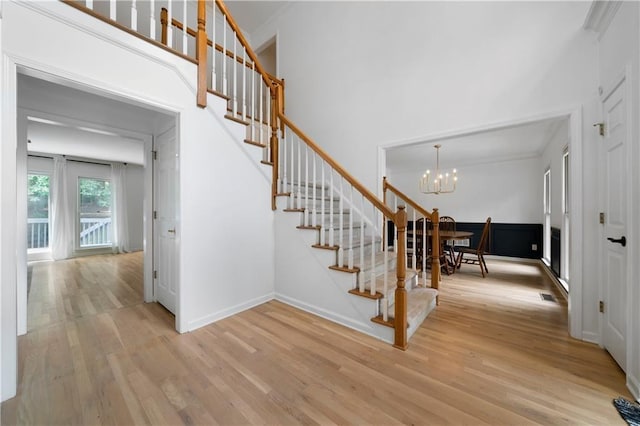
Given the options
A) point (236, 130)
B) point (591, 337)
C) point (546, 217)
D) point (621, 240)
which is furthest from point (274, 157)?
point (546, 217)

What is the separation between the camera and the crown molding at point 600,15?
174 centimetres

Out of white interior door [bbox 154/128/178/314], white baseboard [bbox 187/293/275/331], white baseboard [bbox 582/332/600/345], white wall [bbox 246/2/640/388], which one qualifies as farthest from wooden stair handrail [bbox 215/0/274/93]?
white baseboard [bbox 582/332/600/345]

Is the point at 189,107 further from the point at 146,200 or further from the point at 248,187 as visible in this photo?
the point at 146,200

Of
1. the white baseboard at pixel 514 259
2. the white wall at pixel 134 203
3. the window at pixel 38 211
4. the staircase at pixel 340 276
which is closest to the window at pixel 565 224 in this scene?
the white baseboard at pixel 514 259

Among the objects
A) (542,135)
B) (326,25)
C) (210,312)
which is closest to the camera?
(210,312)

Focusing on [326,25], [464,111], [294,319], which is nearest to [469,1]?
[464,111]

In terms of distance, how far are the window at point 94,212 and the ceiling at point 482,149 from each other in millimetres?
8013

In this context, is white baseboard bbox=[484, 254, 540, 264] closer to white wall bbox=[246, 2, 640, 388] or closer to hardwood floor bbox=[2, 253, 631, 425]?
hardwood floor bbox=[2, 253, 631, 425]

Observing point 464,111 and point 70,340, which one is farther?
point 464,111

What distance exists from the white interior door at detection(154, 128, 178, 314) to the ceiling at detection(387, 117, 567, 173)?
3.26 m

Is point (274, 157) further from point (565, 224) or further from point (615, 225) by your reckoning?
point (565, 224)

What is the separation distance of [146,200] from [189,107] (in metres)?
1.48

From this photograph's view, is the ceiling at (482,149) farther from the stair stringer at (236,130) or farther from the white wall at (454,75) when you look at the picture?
the stair stringer at (236,130)

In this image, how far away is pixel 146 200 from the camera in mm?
3029
